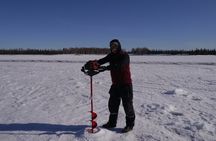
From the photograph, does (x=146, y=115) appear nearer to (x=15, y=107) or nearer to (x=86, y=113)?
(x=86, y=113)

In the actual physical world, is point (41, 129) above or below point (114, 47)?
below

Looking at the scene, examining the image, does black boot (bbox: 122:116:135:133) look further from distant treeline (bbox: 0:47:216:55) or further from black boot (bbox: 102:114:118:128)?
distant treeline (bbox: 0:47:216:55)

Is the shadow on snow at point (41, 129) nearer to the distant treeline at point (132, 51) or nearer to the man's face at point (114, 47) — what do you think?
the man's face at point (114, 47)

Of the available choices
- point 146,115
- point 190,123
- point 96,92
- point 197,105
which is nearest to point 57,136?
point 146,115

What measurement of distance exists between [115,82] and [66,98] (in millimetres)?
4156

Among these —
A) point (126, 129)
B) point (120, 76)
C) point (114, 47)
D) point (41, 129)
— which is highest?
point (114, 47)

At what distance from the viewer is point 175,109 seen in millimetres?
7434

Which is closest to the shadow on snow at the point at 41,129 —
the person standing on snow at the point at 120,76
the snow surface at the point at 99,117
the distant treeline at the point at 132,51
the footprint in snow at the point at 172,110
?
the snow surface at the point at 99,117

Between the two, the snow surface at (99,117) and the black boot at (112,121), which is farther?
the black boot at (112,121)

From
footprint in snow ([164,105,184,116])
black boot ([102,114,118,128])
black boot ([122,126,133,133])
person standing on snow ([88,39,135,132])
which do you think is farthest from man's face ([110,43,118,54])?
footprint in snow ([164,105,184,116])

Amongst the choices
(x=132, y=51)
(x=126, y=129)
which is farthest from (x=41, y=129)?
(x=132, y=51)

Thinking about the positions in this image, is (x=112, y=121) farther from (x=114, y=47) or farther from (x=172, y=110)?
(x=172, y=110)

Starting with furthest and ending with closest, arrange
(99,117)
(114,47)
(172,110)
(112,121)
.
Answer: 1. (172,110)
2. (99,117)
3. (112,121)
4. (114,47)

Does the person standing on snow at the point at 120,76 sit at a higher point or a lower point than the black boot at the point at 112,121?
higher
